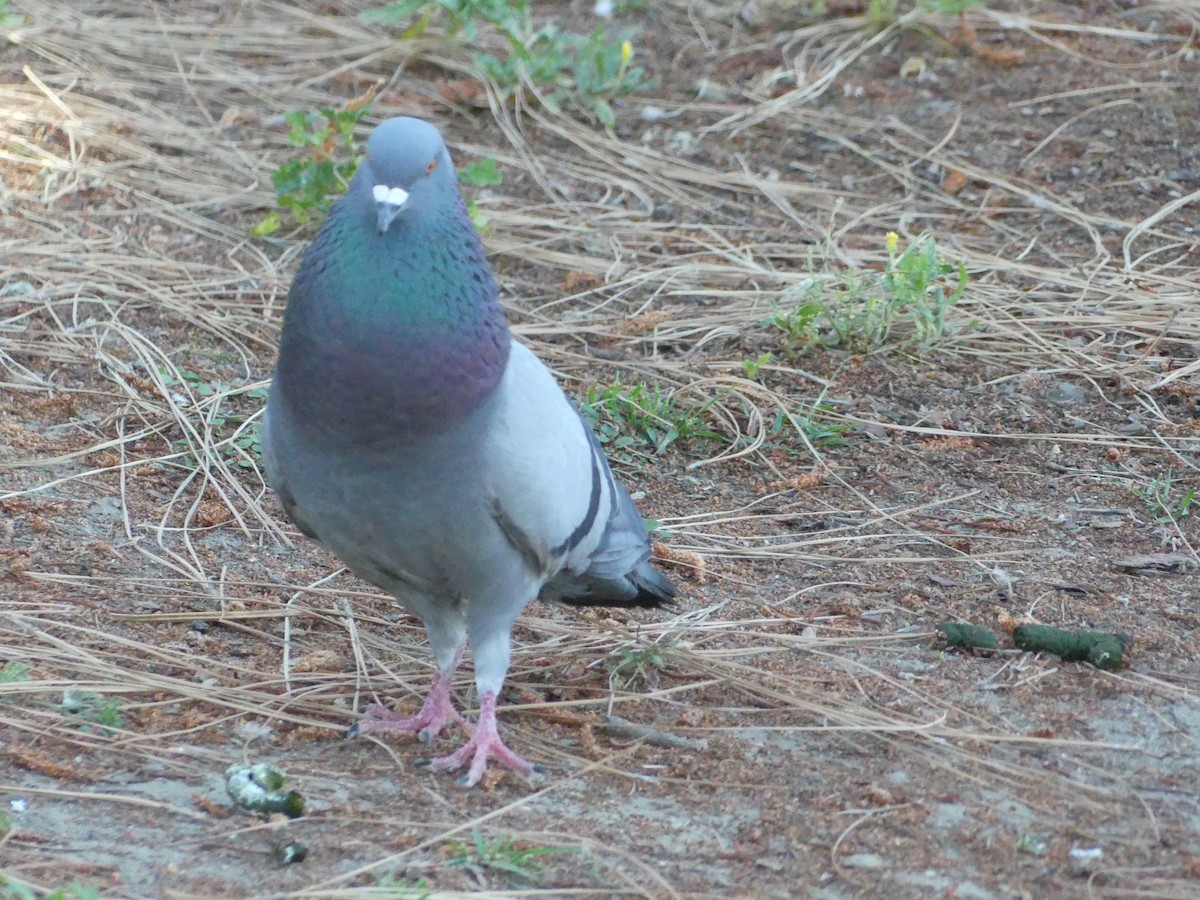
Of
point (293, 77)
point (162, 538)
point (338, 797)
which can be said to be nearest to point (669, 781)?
point (338, 797)

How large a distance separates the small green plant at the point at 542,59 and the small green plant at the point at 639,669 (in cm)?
382

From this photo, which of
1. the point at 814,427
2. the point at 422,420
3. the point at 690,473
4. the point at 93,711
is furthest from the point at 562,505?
the point at 814,427

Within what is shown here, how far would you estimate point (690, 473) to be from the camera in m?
4.73

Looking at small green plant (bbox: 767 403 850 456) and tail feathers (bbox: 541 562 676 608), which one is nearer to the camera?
tail feathers (bbox: 541 562 676 608)

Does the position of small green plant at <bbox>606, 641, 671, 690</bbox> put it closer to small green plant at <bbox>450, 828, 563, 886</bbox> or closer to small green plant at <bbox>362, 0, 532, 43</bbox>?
small green plant at <bbox>450, 828, 563, 886</bbox>

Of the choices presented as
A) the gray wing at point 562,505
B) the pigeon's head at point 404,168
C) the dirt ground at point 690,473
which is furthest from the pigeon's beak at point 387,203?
the dirt ground at point 690,473

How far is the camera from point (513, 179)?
6.54m

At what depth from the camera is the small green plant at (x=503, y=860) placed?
2.62 metres

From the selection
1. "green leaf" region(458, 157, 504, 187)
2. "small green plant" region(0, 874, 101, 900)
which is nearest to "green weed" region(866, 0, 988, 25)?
"green leaf" region(458, 157, 504, 187)

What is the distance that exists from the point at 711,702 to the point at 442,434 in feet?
3.56

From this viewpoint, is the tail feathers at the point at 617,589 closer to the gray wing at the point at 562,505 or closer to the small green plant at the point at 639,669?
the gray wing at the point at 562,505

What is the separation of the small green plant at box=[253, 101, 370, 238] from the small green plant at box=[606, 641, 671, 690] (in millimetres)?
2774

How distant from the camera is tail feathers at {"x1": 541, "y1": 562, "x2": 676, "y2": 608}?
3465mm

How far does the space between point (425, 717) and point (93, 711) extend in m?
0.75
